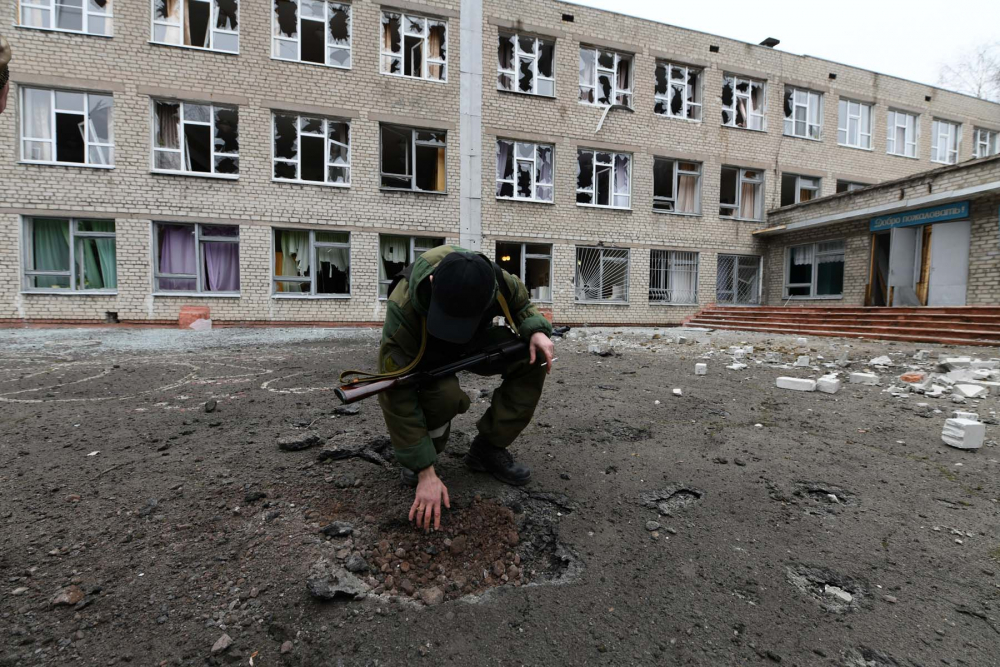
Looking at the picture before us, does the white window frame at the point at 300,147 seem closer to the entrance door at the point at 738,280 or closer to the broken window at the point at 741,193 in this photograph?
the broken window at the point at 741,193

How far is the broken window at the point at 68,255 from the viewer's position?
10.0m

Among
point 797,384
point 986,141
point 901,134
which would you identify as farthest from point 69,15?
point 986,141

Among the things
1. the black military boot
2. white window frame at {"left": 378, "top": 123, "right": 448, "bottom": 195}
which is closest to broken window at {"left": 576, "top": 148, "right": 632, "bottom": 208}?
white window frame at {"left": 378, "top": 123, "right": 448, "bottom": 195}

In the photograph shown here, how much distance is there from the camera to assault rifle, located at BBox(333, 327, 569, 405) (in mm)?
1904

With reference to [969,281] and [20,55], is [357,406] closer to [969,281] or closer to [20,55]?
[20,55]

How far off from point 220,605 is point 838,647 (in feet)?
6.55

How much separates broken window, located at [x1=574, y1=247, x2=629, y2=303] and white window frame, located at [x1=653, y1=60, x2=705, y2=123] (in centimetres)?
465

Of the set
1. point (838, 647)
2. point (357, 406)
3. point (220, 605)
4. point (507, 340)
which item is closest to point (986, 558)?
point (838, 647)

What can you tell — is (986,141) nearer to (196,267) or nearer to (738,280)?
(738,280)

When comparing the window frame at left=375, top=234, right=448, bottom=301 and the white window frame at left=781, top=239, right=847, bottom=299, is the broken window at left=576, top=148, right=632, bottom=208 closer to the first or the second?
the window frame at left=375, top=234, right=448, bottom=301

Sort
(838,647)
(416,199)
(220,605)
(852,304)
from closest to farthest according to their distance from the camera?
(838,647)
(220,605)
(416,199)
(852,304)

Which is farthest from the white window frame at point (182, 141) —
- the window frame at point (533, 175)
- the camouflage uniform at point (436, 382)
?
the camouflage uniform at point (436, 382)

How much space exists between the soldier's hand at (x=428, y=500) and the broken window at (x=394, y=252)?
10.4m

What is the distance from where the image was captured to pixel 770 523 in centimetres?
209
